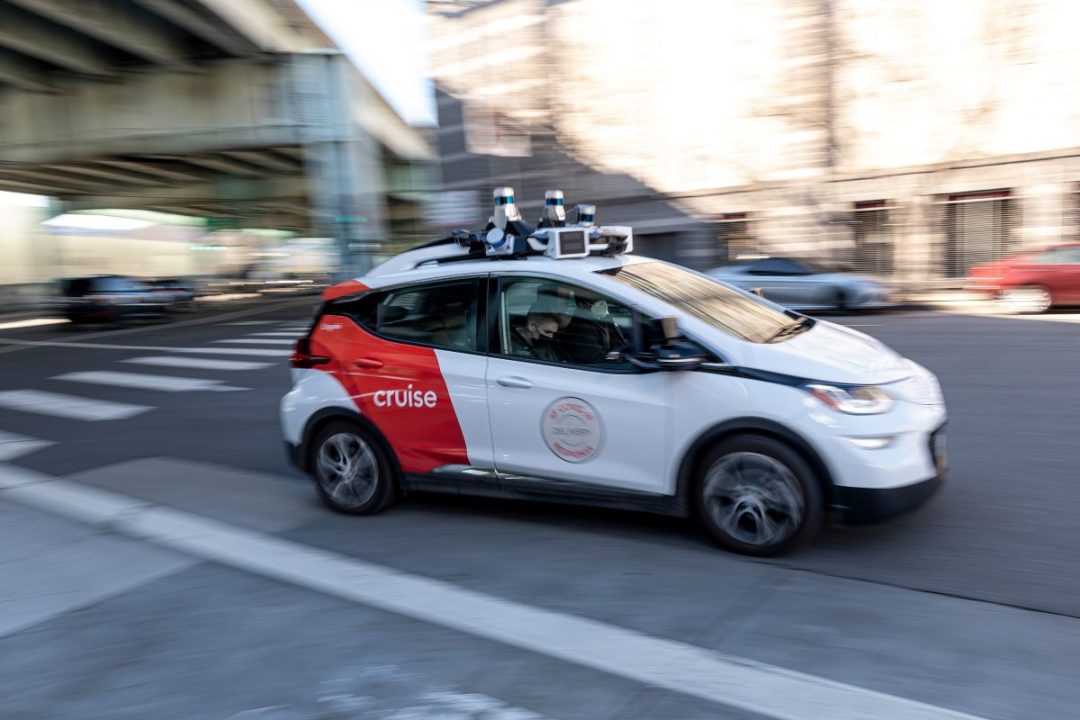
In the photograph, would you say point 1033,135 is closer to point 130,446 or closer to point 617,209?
point 617,209

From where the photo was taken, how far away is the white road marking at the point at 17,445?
7.99m

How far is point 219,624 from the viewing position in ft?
13.3

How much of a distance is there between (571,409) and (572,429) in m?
0.11

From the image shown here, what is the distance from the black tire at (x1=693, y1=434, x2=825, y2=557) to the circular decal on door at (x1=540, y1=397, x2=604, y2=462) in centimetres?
59

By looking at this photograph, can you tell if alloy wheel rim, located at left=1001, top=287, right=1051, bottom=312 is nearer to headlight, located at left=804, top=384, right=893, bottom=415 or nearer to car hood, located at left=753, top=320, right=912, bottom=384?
car hood, located at left=753, top=320, right=912, bottom=384

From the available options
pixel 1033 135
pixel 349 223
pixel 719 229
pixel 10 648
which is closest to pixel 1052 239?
pixel 1033 135

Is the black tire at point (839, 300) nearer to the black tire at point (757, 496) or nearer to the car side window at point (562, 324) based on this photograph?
the car side window at point (562, 324)

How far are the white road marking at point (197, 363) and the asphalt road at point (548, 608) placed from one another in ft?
22.4

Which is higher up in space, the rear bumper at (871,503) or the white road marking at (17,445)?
the rear bumper at (871,503)

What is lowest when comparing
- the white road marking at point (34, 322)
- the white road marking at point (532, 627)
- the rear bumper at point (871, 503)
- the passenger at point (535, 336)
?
the white road marking at point (532, 627)

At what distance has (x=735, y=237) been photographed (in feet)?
96.5

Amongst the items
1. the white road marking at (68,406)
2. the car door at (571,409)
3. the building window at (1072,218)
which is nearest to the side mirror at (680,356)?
the car door at (571,409)

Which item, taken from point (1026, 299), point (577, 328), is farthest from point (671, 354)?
point (1026, 299)

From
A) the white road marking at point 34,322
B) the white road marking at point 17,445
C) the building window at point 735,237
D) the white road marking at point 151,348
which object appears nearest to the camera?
the white road marking at point 17,445
